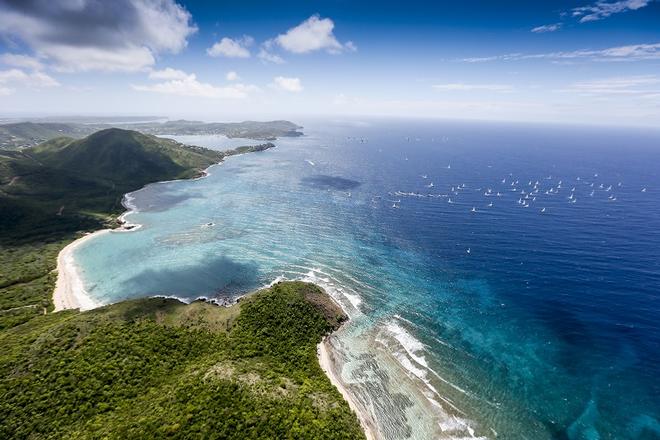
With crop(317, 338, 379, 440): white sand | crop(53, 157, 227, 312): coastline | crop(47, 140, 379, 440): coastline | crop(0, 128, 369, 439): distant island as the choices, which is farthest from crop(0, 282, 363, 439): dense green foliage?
crop(53, 157, 227, 312): coastline

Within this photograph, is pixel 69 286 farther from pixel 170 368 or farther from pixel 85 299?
pixel 170 368

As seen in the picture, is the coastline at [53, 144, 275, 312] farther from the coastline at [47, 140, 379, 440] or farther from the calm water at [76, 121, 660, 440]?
the calm water at [76, 121, 660, 440]

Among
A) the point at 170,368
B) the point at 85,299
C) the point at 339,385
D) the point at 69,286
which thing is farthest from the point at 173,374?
the point at 69,286

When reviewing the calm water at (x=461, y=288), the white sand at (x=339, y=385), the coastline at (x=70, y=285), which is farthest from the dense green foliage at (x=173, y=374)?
Answer: the calm water at (x=461, y=288)

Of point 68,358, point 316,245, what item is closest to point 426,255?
point 316,245

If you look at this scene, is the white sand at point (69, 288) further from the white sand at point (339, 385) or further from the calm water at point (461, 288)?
the white sand at point (339, 385)

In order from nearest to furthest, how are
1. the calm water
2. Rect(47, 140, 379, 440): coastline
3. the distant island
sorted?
1. the distant island
2. Rect(47, 140, 379, 440): coastline
3. the calm water
